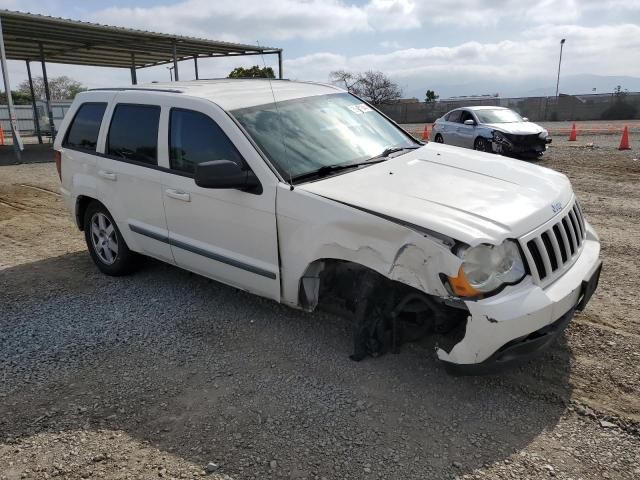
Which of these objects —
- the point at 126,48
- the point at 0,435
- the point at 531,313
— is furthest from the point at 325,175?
the point at 126,48

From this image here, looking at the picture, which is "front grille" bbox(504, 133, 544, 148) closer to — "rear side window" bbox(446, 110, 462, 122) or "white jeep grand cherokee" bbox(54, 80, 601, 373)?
"rear side window" bbox(446, 110, 462, 122)

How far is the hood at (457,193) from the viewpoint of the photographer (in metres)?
2.96

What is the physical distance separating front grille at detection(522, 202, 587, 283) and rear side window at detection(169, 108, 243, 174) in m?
2.04

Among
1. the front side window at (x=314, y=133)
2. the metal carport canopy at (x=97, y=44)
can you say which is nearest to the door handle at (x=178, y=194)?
the front side window at (x=314, y=133)

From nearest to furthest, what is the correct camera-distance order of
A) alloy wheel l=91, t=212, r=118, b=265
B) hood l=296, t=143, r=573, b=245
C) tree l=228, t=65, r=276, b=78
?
hood l=296, t=143, r=573, b=245 → alloy wheel l=91, t=212, r=118, b=265 → tree l=228, t=65, r=276, b=78

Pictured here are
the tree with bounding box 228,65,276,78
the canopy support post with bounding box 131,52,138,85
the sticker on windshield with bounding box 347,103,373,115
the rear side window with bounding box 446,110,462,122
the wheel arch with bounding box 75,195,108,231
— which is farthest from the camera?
the canopy support post with bounding box 131,52,138,85

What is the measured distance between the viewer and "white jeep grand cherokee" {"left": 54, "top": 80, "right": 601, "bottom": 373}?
2.92 meters

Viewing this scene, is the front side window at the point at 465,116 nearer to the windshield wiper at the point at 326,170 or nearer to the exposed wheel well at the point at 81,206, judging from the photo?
the exposed wheel well at the point at 81,206

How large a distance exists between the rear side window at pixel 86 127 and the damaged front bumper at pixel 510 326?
400 centimetres

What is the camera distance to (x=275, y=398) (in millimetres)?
3234

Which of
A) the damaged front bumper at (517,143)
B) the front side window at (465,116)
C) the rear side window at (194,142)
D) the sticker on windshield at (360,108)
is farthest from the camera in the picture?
the front side window at (465,116)

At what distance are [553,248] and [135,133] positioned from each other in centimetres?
359

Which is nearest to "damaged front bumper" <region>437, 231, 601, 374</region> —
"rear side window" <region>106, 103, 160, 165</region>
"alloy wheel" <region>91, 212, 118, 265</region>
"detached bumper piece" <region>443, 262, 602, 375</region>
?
"detached bumper piece" <region>443, 262, 602, 375</region>

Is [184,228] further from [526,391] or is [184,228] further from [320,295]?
[526,391]
